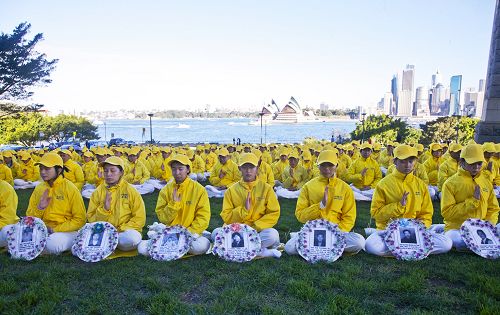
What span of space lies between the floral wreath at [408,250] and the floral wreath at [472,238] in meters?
0.53

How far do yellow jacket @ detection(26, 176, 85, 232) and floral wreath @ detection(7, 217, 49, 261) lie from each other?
0.31m

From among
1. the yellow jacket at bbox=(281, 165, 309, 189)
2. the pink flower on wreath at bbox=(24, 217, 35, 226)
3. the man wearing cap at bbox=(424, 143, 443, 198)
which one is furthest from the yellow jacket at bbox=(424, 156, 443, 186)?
the pink flower on wreath at bbox=(24, 217, 35, 226)

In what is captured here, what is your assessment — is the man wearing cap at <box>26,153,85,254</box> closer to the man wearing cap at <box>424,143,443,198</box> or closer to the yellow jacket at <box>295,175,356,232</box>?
the yellow jacket at <box>295,175,356,232</box>

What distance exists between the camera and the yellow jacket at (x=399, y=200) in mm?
5914

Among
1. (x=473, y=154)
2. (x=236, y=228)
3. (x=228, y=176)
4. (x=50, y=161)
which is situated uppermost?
(x=473, y=154)

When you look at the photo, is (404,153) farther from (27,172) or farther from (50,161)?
(27,172)

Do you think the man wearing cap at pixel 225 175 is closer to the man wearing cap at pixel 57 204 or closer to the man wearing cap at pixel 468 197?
the man wearing cap at pixel 57 204

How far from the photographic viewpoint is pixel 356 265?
207 inches

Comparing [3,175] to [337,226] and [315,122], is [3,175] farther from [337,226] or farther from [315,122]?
[315,122]

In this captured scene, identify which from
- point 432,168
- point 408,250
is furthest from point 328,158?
point 432,168

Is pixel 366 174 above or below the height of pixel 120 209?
Answer: below

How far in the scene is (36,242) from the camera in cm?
566

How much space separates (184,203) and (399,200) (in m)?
3.21

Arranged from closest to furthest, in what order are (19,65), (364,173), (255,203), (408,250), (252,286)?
A: (252,286) → (408,250) → (255,203) → (364,173) → (19,65)
